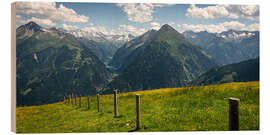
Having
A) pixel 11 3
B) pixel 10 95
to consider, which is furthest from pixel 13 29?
pixel 10 95

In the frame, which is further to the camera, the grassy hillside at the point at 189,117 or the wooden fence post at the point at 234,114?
the grassy hillside at the point at 189,117

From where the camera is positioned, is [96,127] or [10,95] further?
[10,95]

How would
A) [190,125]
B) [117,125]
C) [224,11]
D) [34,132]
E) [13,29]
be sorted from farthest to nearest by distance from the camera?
[224,11]
[13,29]
[34,132]
[117,125]
[190,125]

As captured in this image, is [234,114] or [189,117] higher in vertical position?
[234,114]

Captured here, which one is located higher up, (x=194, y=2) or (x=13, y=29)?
(x=194, y=2)

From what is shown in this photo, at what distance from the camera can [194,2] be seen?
18.6 meters

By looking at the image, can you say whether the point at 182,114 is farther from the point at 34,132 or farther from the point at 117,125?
the point at 34,132

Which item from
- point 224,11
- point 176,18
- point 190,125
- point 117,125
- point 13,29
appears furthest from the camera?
point 176,18

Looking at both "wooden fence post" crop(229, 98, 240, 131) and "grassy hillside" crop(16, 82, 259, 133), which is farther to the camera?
"grassy hillside" crop(16, 82, 259, 133)

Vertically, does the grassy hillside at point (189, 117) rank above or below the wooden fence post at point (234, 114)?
below

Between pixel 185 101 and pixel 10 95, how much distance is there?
13564 mm

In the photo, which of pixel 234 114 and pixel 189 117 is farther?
pixel 189 117

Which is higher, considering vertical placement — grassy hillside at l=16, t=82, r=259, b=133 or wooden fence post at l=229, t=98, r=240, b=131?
wooden fence post at l=229, t=98, r=240, b=131
